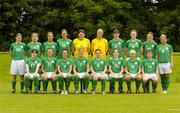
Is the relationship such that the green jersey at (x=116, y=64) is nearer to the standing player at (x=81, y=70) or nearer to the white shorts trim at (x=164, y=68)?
the standing player at (x=81, y=70)

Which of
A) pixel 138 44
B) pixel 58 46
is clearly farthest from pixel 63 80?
pixel 138 44

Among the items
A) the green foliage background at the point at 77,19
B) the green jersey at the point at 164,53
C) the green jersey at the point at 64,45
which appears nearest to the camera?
the green jersey at the point at 164,53

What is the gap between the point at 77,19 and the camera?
4556cm

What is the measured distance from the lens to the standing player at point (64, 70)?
1788 cm

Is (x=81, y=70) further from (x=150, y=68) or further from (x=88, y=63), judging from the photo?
(x=150, y=68)

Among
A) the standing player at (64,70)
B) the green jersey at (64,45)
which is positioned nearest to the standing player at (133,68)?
the standing player at (64,70)

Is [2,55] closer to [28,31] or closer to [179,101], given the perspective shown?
[28,31]

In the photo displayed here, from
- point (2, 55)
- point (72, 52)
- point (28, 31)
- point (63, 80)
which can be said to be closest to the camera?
point (63, 80)

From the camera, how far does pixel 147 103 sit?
14.5m

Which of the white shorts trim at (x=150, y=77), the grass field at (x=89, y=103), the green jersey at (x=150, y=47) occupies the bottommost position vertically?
the grass field at (x=89, y=103)

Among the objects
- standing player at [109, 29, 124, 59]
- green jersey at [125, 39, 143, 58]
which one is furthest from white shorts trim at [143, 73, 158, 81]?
standing player at [109, 29, 124, 59]

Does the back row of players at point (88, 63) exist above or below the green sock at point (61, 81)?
above

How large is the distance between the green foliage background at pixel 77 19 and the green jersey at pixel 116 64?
26840mm

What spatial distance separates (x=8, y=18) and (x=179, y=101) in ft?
108
